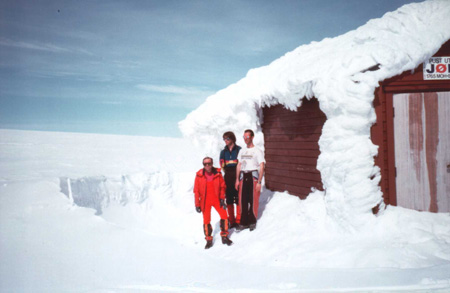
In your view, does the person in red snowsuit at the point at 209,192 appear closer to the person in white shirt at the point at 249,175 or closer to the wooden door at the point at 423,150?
the person in white shirt at the point at 249,175

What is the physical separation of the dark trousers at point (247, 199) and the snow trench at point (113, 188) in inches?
182

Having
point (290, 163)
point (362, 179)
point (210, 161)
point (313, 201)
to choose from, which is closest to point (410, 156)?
point (362, 179)

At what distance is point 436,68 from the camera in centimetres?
562

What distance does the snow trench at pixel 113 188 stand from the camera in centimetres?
858

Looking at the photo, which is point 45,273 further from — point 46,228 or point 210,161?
point 210,161

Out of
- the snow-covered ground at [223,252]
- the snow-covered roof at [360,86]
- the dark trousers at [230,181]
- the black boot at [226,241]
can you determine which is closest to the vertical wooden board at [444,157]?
the snow-covered ground at [223,252]

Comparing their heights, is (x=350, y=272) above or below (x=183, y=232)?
above

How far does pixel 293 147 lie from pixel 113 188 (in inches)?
232

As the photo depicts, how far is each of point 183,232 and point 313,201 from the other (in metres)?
4.14

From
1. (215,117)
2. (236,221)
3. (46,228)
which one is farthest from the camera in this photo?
(215,117)

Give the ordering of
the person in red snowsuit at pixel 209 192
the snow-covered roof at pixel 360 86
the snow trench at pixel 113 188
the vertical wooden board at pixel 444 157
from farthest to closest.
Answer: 1. the snow trench at pixel 113 188
2. the person in red snowsuit at pixel 209 192
3. the vertical wooden board at pixel 444 157
4. the snow-covered roof at pixel 360 86

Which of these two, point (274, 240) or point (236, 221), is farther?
point (236, 221)

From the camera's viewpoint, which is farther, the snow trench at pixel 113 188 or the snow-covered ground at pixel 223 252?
the snow trench at pixel 113 188

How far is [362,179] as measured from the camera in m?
5.34
